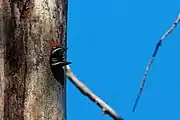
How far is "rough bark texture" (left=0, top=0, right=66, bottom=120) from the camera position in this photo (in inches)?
16.8

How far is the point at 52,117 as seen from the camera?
1.47ft

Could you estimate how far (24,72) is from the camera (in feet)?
1.43

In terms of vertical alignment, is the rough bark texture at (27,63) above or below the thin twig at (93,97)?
above

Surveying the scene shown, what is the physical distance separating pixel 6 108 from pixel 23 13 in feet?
0.29

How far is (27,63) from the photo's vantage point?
440 mm

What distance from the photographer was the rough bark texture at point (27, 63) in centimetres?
43

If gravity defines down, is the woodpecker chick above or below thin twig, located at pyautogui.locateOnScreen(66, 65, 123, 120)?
above

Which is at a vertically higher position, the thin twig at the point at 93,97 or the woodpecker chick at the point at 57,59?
the woodpecker chick at the point at 57,59

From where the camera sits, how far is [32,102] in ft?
1.42

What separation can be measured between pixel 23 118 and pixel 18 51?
0.19 feet

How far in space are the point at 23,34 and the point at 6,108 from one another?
7 centimetres

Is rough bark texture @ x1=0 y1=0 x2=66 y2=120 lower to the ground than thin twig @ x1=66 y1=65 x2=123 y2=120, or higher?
higher

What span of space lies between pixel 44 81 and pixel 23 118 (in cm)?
4

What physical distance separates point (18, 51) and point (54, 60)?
35 millimetres
